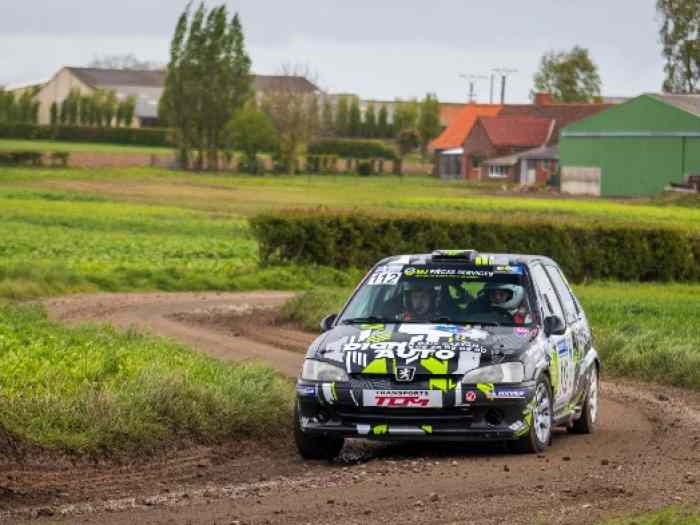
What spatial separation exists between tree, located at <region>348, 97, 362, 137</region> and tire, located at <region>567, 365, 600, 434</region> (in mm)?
146732

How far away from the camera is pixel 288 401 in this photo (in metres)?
14.0

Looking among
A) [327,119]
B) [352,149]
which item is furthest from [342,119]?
[352,149]

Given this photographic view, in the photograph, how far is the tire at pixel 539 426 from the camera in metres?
12.1

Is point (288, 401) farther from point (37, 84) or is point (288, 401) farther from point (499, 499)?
point (37, 84)

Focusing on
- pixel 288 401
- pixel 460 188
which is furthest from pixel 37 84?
pixel 288 401

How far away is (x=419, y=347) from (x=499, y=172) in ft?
376

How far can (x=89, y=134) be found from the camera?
14825 cm

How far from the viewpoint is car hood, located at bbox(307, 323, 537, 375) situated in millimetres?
11781

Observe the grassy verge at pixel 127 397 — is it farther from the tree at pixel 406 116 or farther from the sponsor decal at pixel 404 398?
the tree at pixel 406 116

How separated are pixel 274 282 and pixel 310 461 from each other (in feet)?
66.0

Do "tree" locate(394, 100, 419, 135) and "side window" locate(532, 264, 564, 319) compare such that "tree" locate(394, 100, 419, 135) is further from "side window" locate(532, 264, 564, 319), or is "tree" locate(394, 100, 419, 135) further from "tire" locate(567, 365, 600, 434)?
"side window" locate(532, 264, 564, 319)

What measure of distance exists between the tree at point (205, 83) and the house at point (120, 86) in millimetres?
34303

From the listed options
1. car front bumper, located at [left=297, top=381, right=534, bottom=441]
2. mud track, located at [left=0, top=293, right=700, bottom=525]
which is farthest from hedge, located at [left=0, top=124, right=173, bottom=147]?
car front bumper, located at [left=297, top=381, right=534, bottom=441]

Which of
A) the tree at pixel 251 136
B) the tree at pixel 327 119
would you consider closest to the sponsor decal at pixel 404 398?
the tree at pixel 251 136
